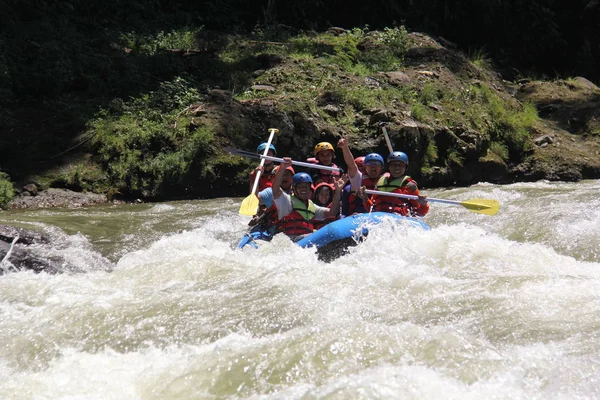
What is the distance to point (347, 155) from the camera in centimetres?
622

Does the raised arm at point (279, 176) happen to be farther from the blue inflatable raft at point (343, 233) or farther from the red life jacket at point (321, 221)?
the blue inflatable raft at point (343, 233)

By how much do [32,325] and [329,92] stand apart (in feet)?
25.8

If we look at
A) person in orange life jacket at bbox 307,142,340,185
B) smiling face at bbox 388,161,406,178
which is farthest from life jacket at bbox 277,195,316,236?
smiling face at bbox 388,161,406,178

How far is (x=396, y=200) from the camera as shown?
645 cm

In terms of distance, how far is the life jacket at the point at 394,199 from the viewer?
6.41 meters

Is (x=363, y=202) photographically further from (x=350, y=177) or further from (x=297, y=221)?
(x=297, y=221)

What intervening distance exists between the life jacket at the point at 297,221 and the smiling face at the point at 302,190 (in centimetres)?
5

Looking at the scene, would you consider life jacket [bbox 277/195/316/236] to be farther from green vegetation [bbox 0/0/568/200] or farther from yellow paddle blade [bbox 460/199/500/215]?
green vegetation [bbox 0/0/568/200]

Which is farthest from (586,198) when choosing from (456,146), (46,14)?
(46,14)

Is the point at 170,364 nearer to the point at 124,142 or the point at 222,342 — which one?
the point at 222,342

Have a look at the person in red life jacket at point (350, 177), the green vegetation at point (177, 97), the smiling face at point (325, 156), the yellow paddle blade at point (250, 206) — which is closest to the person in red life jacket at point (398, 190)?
the person in red life jacket at point (350, 177)

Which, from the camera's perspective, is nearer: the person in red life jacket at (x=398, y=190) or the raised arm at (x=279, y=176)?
the raised arm at (x=279, y=176)

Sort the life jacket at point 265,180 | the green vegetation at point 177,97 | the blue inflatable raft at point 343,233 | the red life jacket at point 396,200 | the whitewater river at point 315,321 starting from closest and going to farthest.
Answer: the whitewater river at point 315,321
the blue inflatable raft at point 343,233
the red life jacket at point 396,200
the life jacket at point 265,180
the green vegetation at point 177,97

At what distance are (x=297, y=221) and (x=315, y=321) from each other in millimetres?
2475
